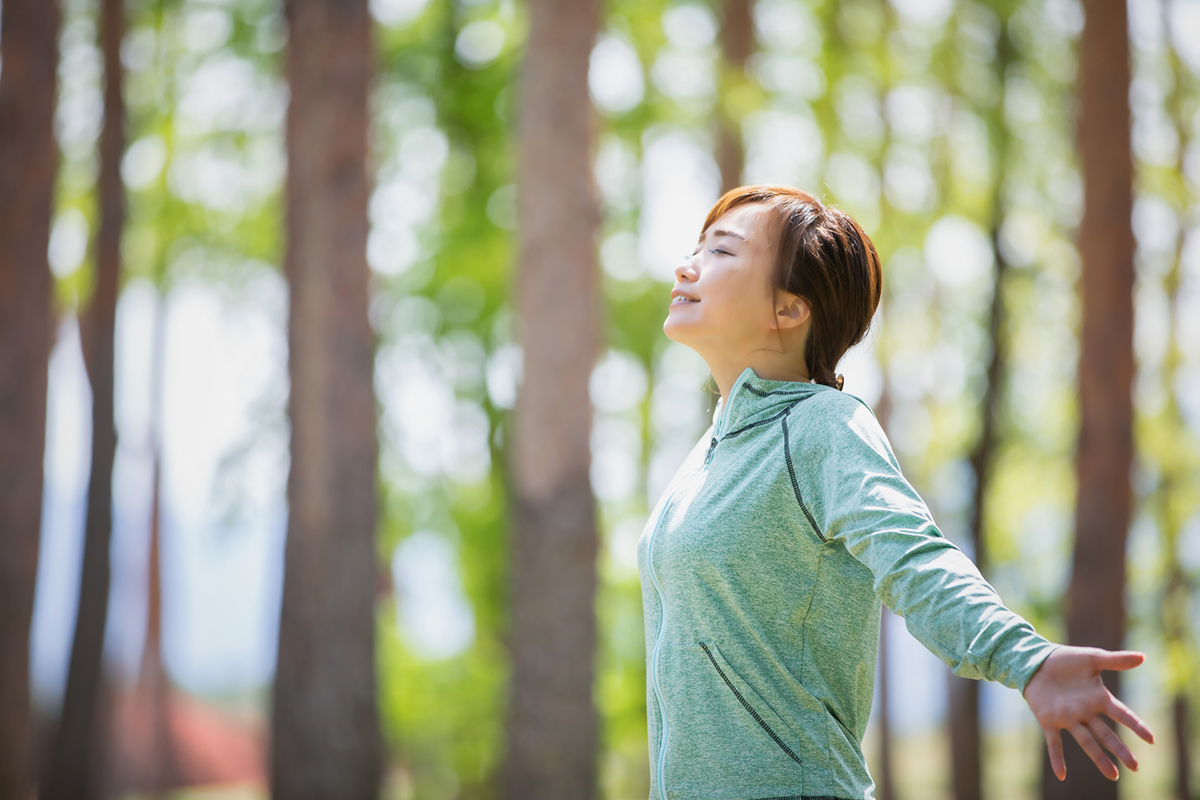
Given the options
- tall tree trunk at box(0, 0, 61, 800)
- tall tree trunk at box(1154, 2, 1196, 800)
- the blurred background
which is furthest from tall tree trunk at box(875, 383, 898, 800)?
tall tree trunk at box(0, 0, 61, 800)

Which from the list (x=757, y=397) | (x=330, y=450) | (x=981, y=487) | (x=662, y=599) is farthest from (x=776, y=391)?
(x=981, y=487)

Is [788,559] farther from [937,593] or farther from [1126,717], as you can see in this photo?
[1126,717]

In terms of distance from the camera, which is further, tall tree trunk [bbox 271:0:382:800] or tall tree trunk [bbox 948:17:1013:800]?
tall tree trunk [bbox 948:17:1013:800]

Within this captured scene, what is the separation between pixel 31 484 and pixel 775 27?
10.1 meters

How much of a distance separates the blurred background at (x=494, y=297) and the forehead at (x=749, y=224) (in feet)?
18.3

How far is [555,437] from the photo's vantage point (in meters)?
6.17

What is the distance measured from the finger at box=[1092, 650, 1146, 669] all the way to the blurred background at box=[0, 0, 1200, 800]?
6.34 metres

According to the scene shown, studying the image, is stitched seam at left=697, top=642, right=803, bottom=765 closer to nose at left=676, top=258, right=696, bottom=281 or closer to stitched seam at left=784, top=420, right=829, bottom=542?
stitched seam at left=784, top=420, right=829, bottom=542

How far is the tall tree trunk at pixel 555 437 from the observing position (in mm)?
6117

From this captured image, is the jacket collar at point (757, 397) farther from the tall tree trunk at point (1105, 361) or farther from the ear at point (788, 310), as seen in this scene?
the tall tree trunk at point (1105, 361)

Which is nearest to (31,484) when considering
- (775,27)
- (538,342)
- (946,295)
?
(538,342)

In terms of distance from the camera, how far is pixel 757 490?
1.68 metres

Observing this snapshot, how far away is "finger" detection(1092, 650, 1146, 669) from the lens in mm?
1176

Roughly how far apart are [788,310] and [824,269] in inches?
3.9
